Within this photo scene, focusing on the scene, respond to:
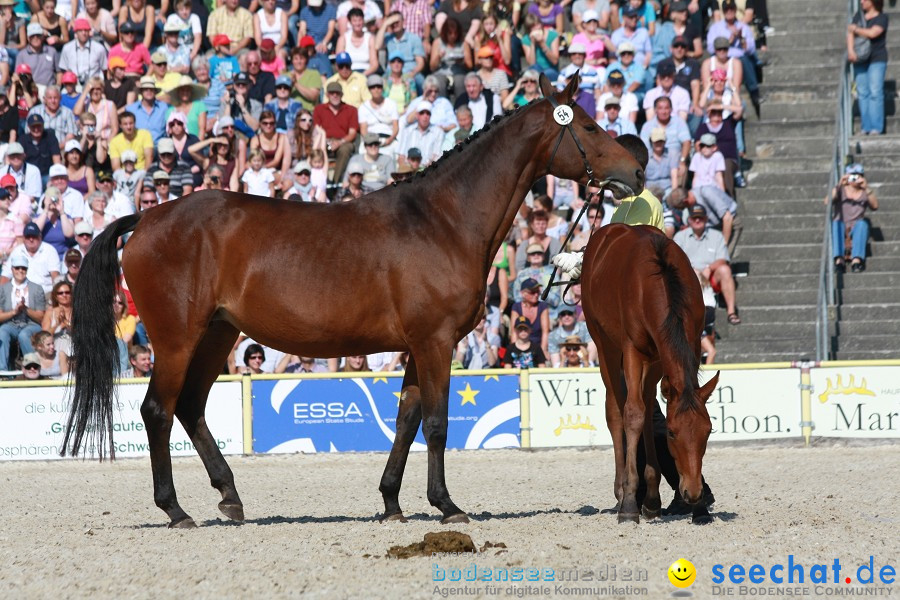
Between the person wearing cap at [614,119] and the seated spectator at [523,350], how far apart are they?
318 cm

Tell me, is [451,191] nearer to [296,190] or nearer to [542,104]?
[542,104]

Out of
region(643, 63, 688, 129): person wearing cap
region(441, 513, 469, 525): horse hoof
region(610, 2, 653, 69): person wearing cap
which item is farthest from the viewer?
region(610, 2, 653, 69): person wearing cap

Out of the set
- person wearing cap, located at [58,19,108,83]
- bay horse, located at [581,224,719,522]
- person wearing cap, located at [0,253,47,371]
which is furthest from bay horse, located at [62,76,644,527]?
person wearing cap, located at [58,19,108,83]

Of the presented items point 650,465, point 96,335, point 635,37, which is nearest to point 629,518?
point 650,465

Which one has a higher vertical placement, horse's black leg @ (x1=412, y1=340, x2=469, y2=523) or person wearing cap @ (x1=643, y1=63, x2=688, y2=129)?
person wearing cap @ (x1=643, y1=63, x2=688, y2=129)

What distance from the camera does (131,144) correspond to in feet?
61.7

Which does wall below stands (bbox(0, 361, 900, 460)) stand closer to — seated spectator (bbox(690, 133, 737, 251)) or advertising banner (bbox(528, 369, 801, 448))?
advertising banner (bbox(528, 369, 801, 448))

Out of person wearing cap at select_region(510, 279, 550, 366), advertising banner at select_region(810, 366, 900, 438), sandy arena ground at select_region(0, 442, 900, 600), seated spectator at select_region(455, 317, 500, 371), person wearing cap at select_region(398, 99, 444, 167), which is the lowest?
sandy arena ground at select_region(0, 442, 900, 600)

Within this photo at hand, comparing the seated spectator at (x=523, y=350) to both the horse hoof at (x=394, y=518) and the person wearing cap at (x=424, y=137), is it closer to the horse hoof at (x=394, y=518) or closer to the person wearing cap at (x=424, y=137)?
the person wearing cap at (x=424, y=137)

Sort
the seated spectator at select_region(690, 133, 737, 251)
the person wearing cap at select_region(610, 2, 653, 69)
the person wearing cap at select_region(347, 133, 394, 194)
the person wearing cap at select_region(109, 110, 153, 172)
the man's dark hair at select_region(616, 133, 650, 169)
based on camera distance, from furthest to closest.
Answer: the person wearing cap at select_region(610, 2, 653, 69) → the person wearing cap at select_region(109, 110, 153, 172) → the person wearing cap at select_region(347, 133, 394, 194) → the seated spectator at select_region(690, 133, 737, 251) → the man's dark hair at select_region(616, 133, 650, 169)

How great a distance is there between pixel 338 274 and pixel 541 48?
11303 millimetres

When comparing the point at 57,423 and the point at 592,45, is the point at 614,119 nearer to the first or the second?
the point at 592,45

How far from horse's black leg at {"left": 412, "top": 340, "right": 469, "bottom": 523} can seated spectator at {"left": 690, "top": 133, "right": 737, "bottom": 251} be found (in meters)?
9.05

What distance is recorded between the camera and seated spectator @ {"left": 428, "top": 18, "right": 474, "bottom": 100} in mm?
19359
